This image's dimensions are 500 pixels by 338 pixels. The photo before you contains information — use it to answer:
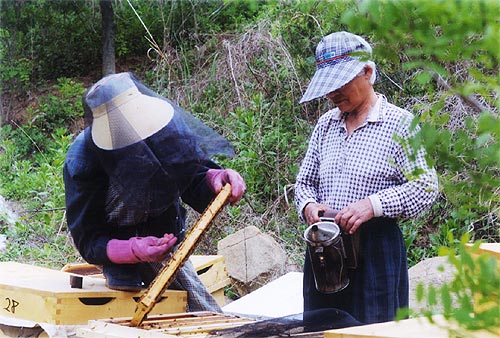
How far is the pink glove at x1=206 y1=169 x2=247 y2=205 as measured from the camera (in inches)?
132

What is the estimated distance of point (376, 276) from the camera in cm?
330

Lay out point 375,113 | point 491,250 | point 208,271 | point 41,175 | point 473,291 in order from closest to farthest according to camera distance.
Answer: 1. point 473,291
2. point 491,250
3. point 375,113
4. point 208,271
5. point 41,175

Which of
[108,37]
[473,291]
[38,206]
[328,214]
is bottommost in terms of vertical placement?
[38,206]

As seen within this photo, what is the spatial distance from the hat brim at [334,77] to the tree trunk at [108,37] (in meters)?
6.67

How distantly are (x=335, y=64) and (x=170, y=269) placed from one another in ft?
3.58

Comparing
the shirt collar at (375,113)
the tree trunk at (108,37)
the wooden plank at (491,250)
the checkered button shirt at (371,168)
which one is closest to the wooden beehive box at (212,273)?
the checkered button shirt at (371,168)

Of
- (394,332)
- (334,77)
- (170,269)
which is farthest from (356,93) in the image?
(394,332)

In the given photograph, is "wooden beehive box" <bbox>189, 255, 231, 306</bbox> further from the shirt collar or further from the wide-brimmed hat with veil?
the shirt collar

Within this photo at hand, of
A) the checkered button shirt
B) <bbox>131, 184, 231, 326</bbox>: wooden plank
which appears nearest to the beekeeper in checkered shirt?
the checkered button shirt

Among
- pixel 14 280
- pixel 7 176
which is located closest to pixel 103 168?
pixel 14 280

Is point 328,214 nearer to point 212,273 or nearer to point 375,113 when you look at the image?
point 375,113

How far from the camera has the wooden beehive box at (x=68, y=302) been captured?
11.0ft

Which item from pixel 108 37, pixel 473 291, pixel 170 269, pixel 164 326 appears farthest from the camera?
pixel 108 37

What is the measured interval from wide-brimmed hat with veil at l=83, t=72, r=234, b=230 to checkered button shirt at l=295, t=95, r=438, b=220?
473 millimetres
